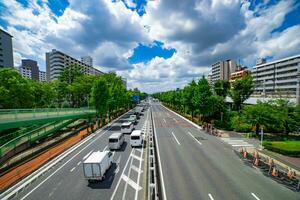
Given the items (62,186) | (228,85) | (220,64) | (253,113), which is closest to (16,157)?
(62,186)

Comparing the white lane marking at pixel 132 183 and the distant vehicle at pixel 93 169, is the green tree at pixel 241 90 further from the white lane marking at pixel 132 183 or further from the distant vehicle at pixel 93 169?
the distant vehicle at pixel 93 169

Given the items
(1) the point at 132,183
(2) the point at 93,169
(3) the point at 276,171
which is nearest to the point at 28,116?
(2) the point at 93,169

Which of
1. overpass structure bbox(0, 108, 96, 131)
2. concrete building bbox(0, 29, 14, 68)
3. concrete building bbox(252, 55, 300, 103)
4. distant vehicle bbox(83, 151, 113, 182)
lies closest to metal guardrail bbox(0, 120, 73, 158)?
overpass structure bbox(0, 108, 96, 131)

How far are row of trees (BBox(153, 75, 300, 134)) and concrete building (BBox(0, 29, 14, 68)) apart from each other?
78317mm

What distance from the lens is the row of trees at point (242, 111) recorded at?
27062mm

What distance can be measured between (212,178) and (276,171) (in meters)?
5.98

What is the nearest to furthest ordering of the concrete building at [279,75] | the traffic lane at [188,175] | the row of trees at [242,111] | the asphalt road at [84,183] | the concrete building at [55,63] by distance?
Answer: the traffic lane at [188,175], the asphalt road at [84,183], the row of trees at [242,111], the concrete building at [279,75], the concrete building at [55,63]

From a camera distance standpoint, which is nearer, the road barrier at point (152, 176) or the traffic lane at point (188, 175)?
the road barrier at point (152, 176)

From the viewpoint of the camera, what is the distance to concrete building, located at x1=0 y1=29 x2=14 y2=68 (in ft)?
244

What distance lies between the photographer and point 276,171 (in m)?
15.7

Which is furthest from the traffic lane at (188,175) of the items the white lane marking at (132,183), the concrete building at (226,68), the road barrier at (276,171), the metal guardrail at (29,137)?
the concrete building at (226,68)

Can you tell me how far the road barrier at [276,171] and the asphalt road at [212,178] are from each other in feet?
2.41

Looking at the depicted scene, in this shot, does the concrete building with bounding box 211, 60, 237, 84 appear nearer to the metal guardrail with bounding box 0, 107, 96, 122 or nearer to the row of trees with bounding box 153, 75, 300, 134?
the row of trees with bounding box 153, 75, 300, 134

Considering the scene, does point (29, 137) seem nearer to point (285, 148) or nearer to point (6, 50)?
point (285, 148)
